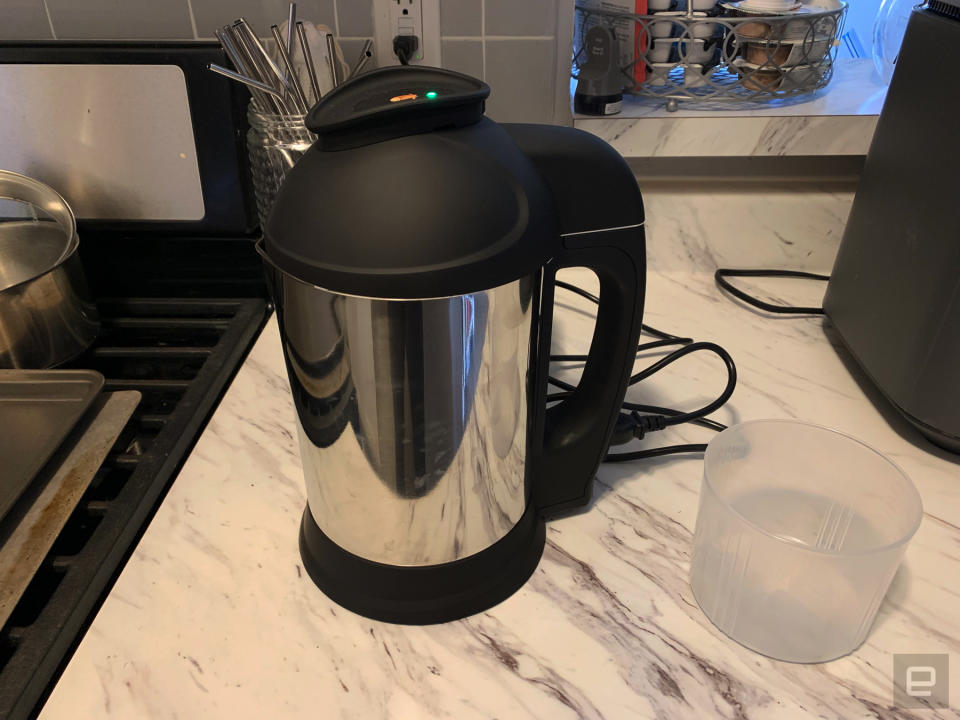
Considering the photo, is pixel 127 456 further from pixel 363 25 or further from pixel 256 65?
pixel 363 25

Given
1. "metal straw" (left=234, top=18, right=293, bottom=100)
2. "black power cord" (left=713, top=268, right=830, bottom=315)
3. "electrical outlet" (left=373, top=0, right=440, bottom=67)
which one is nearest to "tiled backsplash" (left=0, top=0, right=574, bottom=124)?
"electrical outlet" (left=373, top=0, right=440, bottom=67)

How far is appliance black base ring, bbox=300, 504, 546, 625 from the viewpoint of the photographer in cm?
45

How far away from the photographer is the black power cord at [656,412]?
0.56 m

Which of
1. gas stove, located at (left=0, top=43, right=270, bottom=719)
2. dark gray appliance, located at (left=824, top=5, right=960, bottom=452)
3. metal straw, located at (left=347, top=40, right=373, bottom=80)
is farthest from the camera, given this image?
metal straw, located at (left=347, top=40, right=373, bottom=80)

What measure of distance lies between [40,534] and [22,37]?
0.60m

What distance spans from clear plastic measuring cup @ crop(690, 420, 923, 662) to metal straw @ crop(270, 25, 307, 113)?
0.49 meters

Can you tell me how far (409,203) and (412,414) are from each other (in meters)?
0.11

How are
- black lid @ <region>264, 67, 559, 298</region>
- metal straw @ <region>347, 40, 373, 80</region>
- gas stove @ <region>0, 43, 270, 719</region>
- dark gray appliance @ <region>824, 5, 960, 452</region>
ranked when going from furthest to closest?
metal straw @ <region>347, 40, 373, 80</region> < gas stove @ <region>0, 43, 270, 719</region> < dark gray appliance @ <region>824, 5, 960, 452</region> < black lid @ <region>264, 67, 559, 298</region>

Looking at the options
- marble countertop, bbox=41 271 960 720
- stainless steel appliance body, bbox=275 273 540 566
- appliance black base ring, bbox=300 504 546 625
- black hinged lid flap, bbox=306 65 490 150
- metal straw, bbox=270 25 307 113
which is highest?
black hinged lid flap, bbox=306 65 490 150

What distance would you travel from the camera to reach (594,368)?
1.62 ft

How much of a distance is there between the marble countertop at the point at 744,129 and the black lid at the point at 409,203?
43 cm

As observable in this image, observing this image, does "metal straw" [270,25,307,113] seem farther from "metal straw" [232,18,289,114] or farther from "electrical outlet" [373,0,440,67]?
"electrical outlet" [373,0,440,67]

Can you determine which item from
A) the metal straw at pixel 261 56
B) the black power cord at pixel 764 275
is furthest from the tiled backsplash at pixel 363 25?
the black power cord at pixel 764 275

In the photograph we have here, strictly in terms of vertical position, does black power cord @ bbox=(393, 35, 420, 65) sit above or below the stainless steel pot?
above
